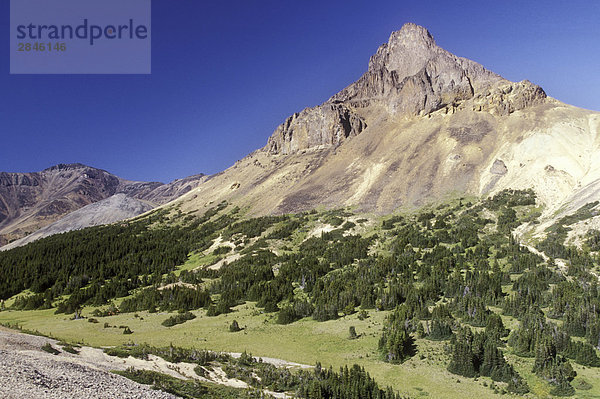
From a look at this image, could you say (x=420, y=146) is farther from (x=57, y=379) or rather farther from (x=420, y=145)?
(x=57, y=379)

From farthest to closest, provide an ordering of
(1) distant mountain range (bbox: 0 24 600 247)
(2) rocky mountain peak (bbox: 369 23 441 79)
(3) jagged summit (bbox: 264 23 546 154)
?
(2) rocky mountain peak (bbox: 369 23 441 79) → (3) jagged summit (bbox: 264 23 546 154) → (1) distant mountain range (bbox: 0 24 600 247)

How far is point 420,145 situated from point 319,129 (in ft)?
153

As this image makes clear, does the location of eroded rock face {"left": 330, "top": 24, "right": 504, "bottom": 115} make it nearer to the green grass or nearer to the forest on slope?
the forest on slope

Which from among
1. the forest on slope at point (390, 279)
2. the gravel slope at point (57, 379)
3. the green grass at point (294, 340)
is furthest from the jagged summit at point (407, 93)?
the gravel slope at point (57, 379)

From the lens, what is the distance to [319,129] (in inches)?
5453

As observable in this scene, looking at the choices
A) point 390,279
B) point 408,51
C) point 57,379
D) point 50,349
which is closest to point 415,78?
point 408,51

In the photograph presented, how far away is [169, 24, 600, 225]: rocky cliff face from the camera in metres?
81.4

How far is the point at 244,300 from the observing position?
50.0 m

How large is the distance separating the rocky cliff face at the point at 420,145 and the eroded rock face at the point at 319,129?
18.3 inches

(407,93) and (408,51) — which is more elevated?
(408,51)

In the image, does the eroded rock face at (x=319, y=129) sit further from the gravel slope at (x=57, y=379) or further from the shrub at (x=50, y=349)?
the gravel slope at (x=57, y=379)

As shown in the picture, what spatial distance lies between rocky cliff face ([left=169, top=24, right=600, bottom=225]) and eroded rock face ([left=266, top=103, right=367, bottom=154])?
47 cm

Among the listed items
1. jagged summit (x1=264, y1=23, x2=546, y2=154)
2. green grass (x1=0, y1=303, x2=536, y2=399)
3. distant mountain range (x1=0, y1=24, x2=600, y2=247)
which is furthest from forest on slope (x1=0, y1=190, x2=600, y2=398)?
jagged summit (x1=264, y1=23, x2=546, y2=154)

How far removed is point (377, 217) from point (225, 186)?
7411cm
